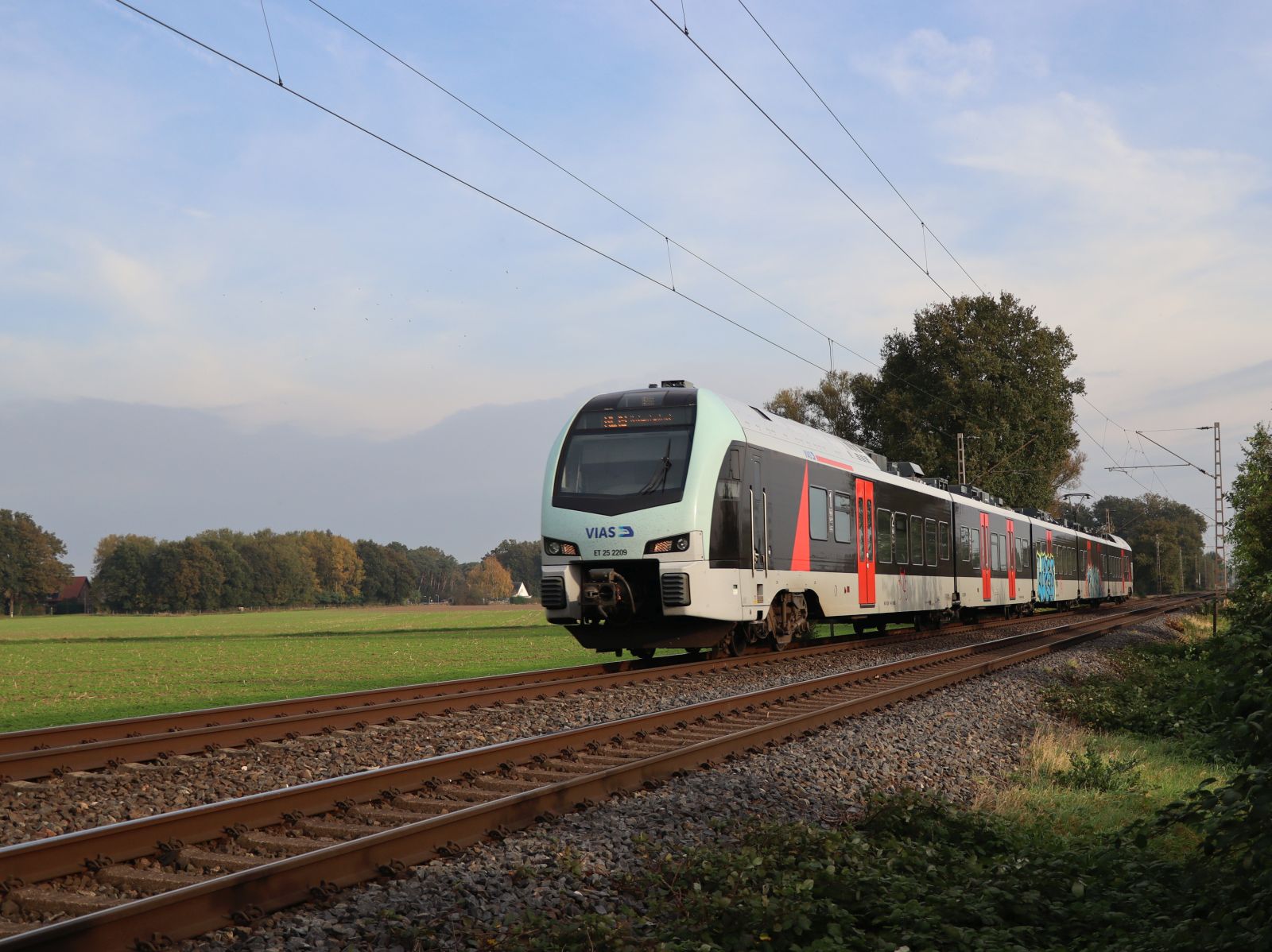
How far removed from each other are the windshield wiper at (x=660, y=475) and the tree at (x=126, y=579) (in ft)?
361

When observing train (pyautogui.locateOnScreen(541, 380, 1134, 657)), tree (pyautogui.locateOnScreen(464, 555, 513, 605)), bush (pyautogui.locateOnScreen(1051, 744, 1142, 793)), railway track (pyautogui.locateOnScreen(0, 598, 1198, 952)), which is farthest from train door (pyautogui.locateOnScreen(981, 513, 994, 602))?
tree (pyautogui.locateOnScreen(464, 555, 513, 605))

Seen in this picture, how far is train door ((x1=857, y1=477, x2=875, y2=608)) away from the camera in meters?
20.9

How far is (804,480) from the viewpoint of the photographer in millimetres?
18484

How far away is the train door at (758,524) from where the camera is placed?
A: 53.7 ft

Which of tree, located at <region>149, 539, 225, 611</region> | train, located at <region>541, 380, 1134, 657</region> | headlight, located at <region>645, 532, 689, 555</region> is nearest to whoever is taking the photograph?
headlight, located at <region>645, 532, 689, 555</region>

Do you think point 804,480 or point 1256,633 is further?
point 804,480

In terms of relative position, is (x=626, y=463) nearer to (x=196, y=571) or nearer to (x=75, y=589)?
(x=196, y=571)

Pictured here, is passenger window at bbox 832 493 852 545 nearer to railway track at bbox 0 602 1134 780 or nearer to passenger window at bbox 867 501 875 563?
passenger window at bbox 867 501 875 563

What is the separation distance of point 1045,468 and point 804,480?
37594 millimetres

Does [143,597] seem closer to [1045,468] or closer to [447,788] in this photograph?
[1045,468]

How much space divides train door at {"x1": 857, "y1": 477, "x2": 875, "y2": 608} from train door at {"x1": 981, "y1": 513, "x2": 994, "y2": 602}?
32.9 feet

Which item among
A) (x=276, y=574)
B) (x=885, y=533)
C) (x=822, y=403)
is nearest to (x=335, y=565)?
(x=276, y=574)

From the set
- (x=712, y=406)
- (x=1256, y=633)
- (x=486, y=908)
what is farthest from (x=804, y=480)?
(x=486, y=908)

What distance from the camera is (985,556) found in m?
30.7
